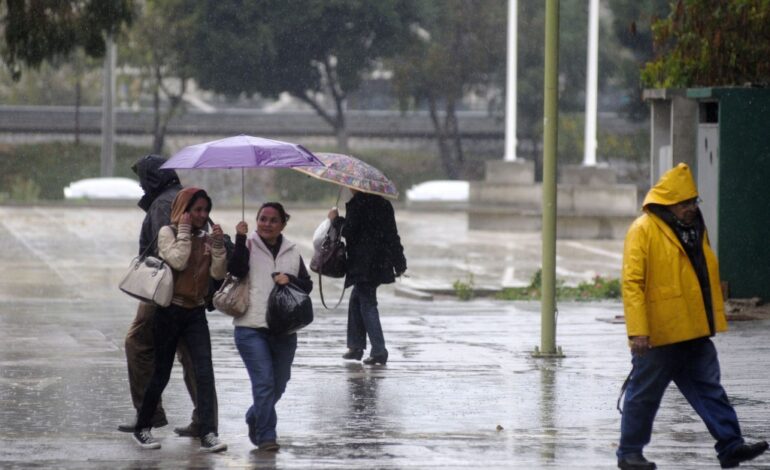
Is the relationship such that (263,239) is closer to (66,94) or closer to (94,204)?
(94,204)

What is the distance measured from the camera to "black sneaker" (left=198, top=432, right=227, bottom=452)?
9.29 metres

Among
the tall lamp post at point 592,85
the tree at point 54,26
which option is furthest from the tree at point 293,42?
the tree at point 54,26

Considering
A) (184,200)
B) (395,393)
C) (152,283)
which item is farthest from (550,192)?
(152,283)

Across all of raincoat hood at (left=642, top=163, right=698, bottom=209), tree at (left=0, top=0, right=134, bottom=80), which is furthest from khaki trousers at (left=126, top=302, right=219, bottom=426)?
tree at (left=0, top=0, right=134, bottom=80)

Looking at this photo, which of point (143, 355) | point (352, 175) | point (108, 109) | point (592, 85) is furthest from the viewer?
point (108, 109)

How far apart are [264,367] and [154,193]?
1.48 meters

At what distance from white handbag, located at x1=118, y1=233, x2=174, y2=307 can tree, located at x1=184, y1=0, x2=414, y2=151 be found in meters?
46.2

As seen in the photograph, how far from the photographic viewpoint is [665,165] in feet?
62.7

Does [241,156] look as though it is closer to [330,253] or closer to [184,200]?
[184,200]

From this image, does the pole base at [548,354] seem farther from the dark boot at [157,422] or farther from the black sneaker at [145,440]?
the black sneaker at [145,440]

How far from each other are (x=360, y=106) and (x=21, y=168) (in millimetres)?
19653

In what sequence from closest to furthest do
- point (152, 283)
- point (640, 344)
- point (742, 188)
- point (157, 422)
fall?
point (640, 344)
point (152, 283)
point (157, 422)
point (742, 188)

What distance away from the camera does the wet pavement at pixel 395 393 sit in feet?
30.4

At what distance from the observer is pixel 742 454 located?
8.63 meters
